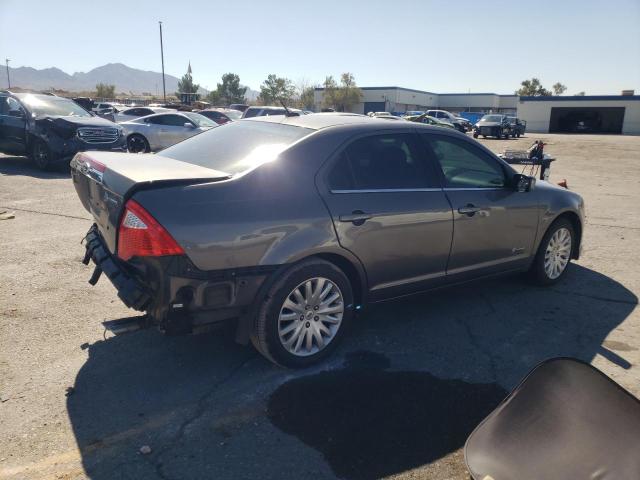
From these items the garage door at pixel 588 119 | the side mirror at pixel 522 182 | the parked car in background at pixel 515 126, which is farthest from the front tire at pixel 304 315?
the garage door at pixel 588 119

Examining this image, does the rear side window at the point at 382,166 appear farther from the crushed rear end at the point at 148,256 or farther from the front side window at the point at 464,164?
the crushed rear end at the point at 148,256

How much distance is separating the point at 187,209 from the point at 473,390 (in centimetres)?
215

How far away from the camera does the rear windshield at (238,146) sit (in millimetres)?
3572

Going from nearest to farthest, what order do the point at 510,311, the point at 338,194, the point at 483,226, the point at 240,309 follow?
the point at 240,309 → the point at 338,194 → the point at 483,226 → the point at 510,311

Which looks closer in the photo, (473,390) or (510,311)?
(473,390)

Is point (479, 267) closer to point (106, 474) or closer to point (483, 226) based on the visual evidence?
point (483, 226)

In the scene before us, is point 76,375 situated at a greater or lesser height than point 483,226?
lesser

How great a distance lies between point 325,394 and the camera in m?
3.27

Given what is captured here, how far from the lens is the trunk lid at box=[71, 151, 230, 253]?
311 cm

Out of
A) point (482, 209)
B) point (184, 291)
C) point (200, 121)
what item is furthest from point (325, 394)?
point (200, 121)

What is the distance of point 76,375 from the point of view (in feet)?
11.2

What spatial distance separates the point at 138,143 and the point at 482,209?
45.8ft

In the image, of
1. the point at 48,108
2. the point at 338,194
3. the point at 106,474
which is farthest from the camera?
the point at 48,108

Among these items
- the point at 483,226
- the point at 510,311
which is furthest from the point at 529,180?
the point at 510,311
